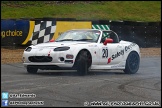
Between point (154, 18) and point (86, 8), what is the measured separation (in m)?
5.15

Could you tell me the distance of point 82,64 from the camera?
1095cm

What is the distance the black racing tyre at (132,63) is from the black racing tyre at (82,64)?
1.84 m

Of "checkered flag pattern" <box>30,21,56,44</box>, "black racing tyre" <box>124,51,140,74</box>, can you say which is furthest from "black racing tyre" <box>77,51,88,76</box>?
"checkered flag pattern" <box>30,21,56,44</box>

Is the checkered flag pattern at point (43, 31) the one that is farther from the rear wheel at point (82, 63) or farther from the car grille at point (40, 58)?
the rear wheel at point (82, 63)

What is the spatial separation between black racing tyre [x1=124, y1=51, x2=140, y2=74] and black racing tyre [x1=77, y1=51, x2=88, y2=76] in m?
1.84

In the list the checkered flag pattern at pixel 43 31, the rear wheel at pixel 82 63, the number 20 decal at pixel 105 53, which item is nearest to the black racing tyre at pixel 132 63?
the number 20 decal at pixel 105 53

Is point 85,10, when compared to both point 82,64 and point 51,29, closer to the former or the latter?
point 51,29

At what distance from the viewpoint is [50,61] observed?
35.7 feet

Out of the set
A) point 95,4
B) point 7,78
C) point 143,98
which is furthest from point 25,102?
point 95,4

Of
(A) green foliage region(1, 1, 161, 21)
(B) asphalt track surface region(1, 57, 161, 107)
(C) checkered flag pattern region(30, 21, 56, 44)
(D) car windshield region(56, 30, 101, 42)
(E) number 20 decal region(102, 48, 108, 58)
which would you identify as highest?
(A) green foliage region(1, 1, 161, 21)

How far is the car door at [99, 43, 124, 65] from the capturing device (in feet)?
38.8

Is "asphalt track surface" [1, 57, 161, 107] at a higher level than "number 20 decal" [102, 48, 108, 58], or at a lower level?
lower

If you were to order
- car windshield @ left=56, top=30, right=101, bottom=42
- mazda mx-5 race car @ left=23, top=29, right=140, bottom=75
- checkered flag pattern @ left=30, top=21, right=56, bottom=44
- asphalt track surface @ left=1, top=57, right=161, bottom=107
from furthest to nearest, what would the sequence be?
checkered flag pattern @ left=30, top=21, right=56, bottom=44 → car windshield @ left=56, top=30, right=101, bottom=42 → mazda mx-5 race car @ left=23, top=29, right=140, bottom=75 → asphalt track surface @ left=1, top=57, right=161, bottom=107

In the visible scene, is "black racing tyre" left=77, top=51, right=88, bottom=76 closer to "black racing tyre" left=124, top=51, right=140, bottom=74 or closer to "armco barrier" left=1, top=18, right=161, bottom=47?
"black racing tyre" left=124, top=51, right=140, bottom=74
